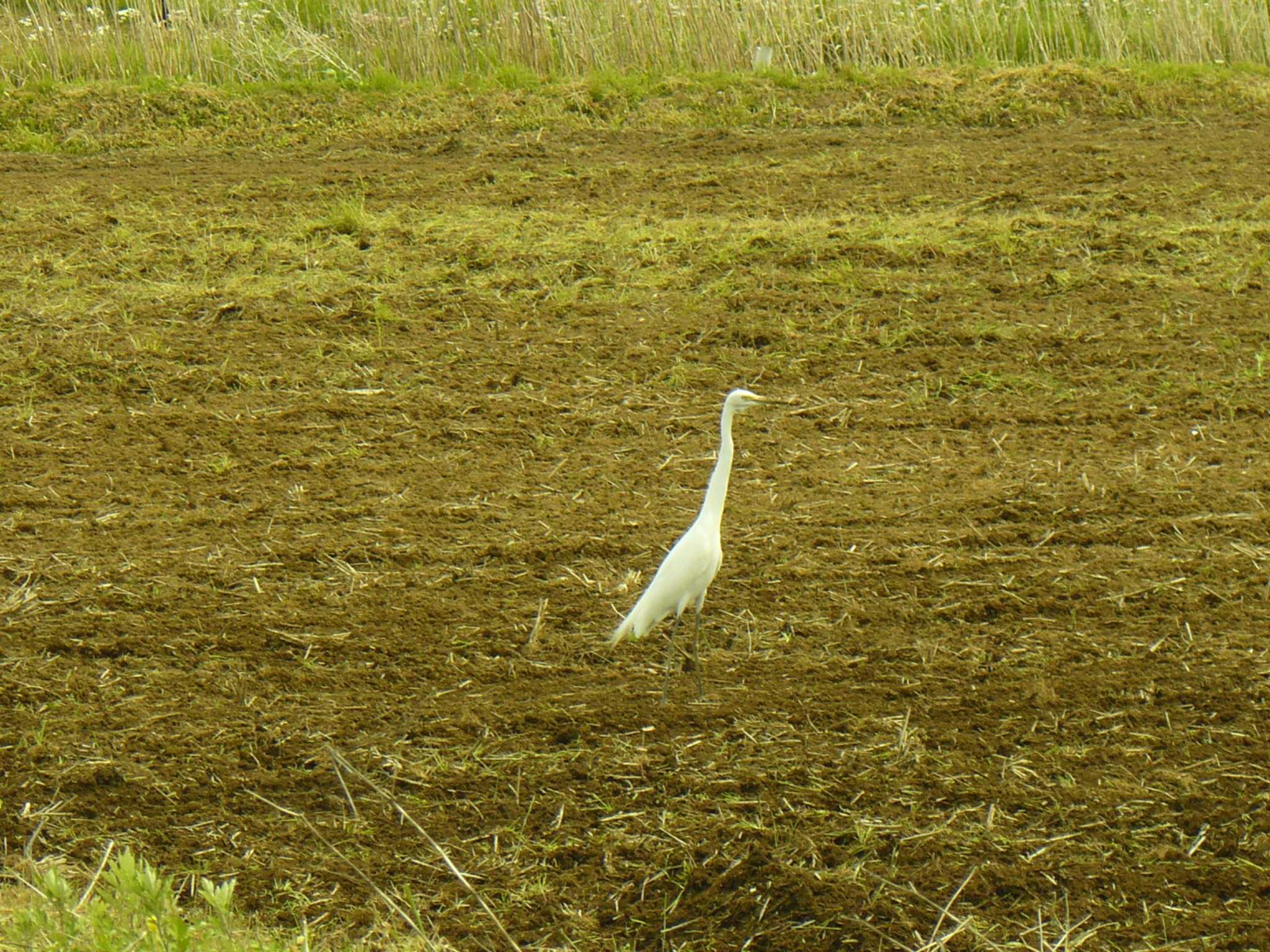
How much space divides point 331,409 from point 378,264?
1615 mm

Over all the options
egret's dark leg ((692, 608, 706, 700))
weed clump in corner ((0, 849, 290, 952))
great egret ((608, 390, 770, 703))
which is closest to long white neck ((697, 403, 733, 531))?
great egret ((608, 390, 770, 703))

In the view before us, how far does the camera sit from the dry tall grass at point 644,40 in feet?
32.6

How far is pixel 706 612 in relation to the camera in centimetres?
432

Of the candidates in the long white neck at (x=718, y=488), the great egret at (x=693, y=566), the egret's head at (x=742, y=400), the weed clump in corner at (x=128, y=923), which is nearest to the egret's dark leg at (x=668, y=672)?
the great egret at (x=693, y=566)

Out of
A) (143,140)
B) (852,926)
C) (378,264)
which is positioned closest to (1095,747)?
(852,926)

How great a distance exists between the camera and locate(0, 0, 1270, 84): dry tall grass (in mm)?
9930

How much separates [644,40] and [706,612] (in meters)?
6.78

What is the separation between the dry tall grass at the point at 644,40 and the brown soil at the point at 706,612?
338 cm

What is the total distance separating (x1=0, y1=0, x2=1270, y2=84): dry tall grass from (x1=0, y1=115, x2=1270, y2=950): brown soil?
3381 millimetres

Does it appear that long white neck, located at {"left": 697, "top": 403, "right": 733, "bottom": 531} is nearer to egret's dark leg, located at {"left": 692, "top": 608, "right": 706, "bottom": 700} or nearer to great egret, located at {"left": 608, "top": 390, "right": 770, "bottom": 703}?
great egret, located at {"left": 608, "top": 390, "right": 770, "bottom": 703}

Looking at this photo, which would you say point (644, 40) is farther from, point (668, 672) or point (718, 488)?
point (668, 672)

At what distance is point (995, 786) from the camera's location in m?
3.53

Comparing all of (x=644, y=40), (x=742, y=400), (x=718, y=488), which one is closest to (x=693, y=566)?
(x=718, y=488)

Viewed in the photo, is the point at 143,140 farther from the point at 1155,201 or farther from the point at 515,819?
the point at 515,819
